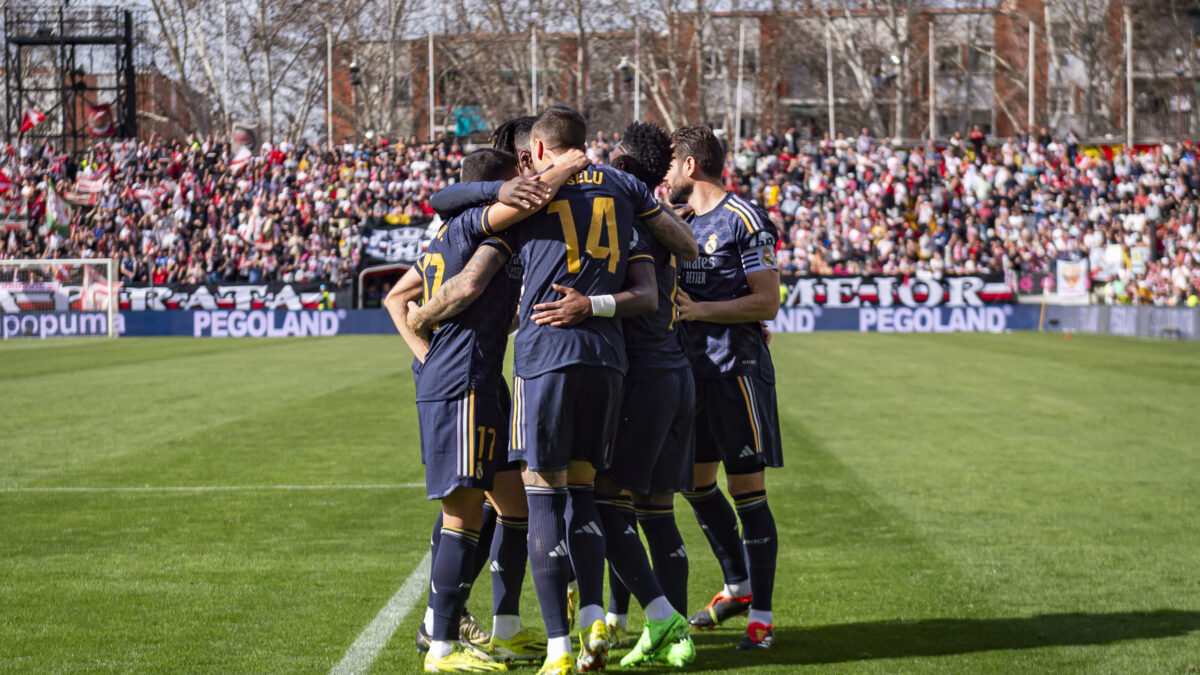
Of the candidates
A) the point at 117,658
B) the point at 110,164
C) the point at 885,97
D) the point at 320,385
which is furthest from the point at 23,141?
the point at 117,658

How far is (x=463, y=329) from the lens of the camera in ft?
15.9

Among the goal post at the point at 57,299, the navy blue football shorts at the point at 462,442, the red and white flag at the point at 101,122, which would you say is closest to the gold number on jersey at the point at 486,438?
the navy blue football shorts at the point at 462,442

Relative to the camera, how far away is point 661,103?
54.8m

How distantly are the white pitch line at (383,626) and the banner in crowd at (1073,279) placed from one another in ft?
104

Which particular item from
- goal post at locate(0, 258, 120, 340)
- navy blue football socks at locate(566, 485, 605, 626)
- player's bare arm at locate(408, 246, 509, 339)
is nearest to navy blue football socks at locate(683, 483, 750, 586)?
navy blue football socks at locate(566, 485, 605, 626)

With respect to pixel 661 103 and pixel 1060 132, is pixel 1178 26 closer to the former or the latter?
pixel 1060 132

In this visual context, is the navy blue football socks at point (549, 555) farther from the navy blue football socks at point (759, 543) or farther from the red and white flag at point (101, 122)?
the red and white flag at point (101, 122)

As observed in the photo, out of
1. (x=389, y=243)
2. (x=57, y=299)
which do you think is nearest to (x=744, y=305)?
(x=389, y=243)

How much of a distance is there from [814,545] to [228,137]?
41.8 meters

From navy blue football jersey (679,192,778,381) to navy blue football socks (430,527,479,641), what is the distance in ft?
4.09

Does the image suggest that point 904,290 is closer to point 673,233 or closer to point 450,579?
point 673,233

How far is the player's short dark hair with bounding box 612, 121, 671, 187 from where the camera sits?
5133 millimetres

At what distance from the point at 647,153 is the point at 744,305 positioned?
762mm

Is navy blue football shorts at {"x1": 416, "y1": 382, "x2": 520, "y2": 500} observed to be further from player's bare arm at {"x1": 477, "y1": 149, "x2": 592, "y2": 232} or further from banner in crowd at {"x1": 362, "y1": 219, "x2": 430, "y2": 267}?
banner in crowd at {"x1": 362, "y1": 219, "x2": 430, "y2": 267}
